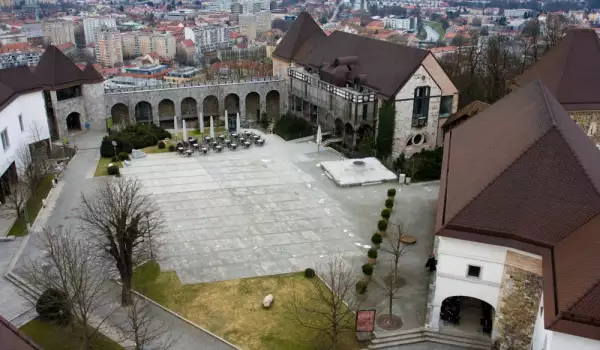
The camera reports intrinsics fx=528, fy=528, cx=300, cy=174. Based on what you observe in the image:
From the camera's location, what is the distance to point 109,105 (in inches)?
2397

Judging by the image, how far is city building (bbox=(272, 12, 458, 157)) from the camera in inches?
1991

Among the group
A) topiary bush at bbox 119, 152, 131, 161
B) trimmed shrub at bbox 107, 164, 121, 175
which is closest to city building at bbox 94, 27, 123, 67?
topiary bush at bbox 119, 152, 131, 161

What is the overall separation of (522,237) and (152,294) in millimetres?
19120

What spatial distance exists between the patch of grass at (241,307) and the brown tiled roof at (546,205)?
28.5ft

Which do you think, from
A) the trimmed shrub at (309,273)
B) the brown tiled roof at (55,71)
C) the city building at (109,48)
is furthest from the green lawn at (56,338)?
the city building at (109,48)

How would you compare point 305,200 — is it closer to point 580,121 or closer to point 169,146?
point 169,146

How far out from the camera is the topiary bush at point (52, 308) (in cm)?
2584

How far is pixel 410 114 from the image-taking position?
170 ft

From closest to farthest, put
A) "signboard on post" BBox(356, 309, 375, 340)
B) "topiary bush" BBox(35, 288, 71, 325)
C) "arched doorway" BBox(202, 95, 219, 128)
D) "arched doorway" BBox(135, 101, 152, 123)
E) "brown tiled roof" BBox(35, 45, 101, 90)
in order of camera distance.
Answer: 1. "signboard on post" BBox(356, 309, 375, 340)
2. "topiary bush" BBox(35, 288, 71, 325)
3. "brown tiled roof" BBox(35, 45, 101, 90)
4. "arched doorway" BBox(135, 101, 152, 123)
5. "arched doorway" BBox(202, 95, 219, 128)

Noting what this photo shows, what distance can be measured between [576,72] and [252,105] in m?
40.0

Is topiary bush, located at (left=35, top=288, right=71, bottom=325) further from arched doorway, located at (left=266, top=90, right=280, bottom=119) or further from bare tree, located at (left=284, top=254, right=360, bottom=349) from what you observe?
arched doorway, located at (left=266, top=90, right=280, bottom=119)

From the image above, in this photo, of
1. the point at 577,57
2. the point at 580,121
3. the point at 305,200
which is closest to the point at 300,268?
the point at 305,200

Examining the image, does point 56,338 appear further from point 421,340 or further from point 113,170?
point 113,170

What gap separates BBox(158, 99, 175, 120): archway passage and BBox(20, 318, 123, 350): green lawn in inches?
1677
